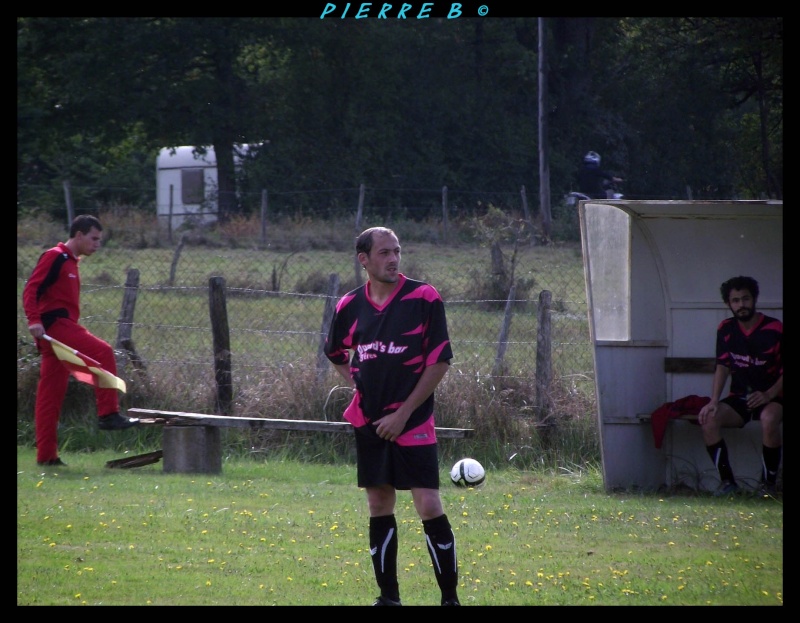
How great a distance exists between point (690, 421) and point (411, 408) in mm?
4159

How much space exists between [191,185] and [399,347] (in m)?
32.8

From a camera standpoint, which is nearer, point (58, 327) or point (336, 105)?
point (58, 327)

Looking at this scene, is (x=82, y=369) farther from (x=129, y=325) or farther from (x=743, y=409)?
(x=743, y=409)

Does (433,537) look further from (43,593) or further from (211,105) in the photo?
(211,105)

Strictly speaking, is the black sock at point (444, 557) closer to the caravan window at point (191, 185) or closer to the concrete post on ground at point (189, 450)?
the concrete post on ground at point (189, 450)

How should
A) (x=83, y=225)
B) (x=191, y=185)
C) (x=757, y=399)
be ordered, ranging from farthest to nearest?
(x=191, y=185) < (x=83, y=225) < (x=757, y=399)

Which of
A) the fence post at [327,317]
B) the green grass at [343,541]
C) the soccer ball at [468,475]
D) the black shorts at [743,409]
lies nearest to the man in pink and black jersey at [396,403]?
the green grass at [343,541]

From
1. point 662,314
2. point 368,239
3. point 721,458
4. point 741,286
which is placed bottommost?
point 721,458

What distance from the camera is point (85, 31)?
33.6 meters

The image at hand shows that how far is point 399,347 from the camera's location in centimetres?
489

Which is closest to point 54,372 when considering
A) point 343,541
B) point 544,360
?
point 343,541

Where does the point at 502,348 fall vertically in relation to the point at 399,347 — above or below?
below
